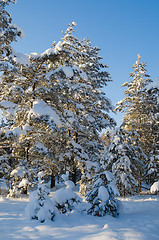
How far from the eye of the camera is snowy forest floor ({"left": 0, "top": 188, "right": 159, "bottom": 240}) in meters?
4.41

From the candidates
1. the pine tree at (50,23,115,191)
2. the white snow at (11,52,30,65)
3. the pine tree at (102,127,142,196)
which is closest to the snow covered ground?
the pine tree at (102,127,142,196)

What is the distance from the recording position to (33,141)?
1035 centimetres

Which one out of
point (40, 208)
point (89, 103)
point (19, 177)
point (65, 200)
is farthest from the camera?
point (89, 103)

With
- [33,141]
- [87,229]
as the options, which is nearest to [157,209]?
[87,229]

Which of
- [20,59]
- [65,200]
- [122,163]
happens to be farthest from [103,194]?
[20,59]

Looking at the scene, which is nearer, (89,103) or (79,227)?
(79,227)

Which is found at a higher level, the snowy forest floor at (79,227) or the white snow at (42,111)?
the white snow at (42,111)

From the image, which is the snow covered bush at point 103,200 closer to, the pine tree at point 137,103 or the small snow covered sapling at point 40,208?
the small snow covered sapling at point 40,208

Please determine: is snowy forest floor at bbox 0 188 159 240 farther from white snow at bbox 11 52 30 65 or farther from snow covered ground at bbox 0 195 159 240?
white snow at bbox 11 52 30 65

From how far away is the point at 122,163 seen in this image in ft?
38.3

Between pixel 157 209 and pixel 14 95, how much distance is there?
347 inches

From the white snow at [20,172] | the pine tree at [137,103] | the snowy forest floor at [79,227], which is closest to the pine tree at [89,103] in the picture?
the pine tree at [137,103]

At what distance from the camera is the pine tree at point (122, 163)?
11695 millimetres

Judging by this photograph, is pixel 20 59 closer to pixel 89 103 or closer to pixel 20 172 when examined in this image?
pixel 20 172
